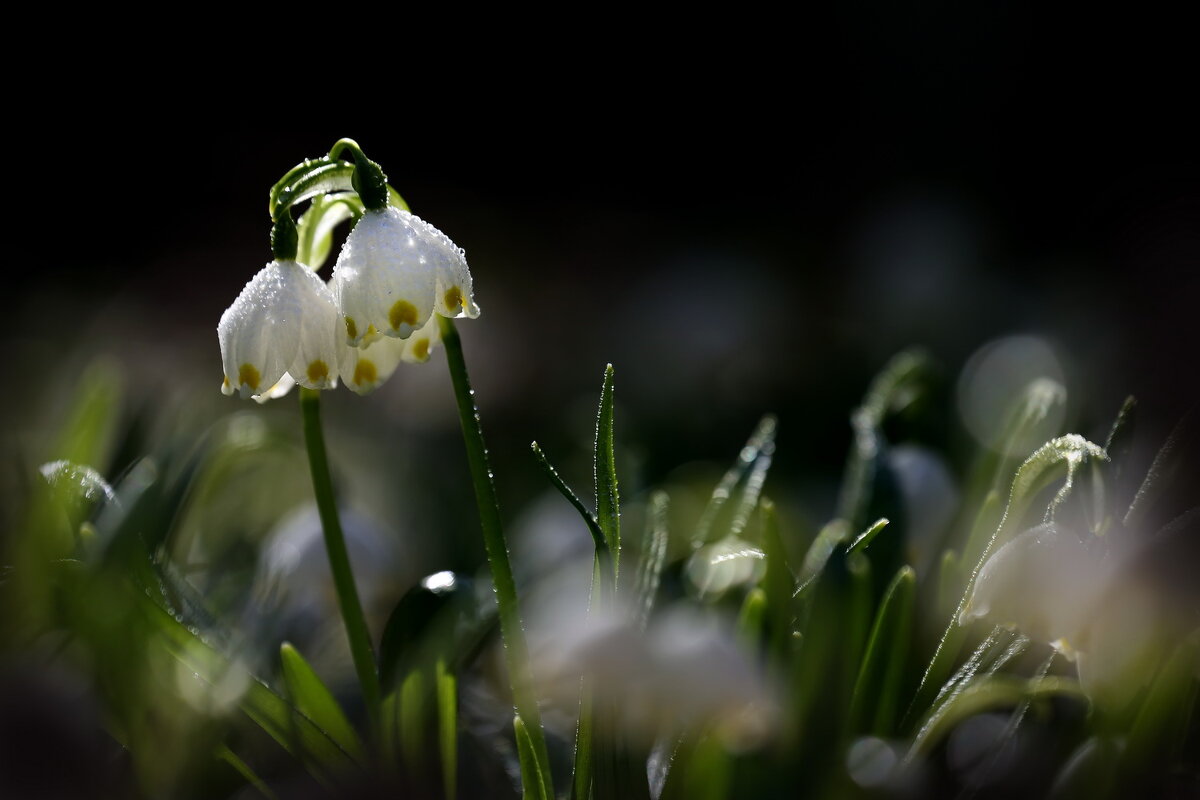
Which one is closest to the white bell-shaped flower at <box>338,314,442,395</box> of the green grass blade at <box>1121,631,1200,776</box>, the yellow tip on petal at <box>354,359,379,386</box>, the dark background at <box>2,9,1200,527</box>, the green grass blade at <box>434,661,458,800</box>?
the yellow tip on petal at <box>354,359,379,386</box>

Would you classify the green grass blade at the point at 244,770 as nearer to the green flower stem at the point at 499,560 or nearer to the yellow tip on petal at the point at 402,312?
the green flower stem at the point at 499,560

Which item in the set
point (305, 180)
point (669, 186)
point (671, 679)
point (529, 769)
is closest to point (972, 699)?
point (671, 679)

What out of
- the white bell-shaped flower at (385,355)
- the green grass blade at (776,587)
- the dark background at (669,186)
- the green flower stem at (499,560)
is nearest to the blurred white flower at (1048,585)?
the green grass blade at (776,587)

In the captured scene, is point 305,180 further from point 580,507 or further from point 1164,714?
point 1164,714

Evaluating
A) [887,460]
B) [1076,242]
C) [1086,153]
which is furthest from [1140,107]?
[887,460]

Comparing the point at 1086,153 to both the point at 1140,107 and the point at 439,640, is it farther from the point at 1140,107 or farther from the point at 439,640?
the point at 439,640

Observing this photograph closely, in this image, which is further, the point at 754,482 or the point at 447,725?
the point at 754,482

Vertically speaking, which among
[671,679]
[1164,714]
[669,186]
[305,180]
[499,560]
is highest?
[669,186]

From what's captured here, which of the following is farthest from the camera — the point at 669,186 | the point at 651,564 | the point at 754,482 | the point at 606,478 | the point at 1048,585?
the point at 669,186
